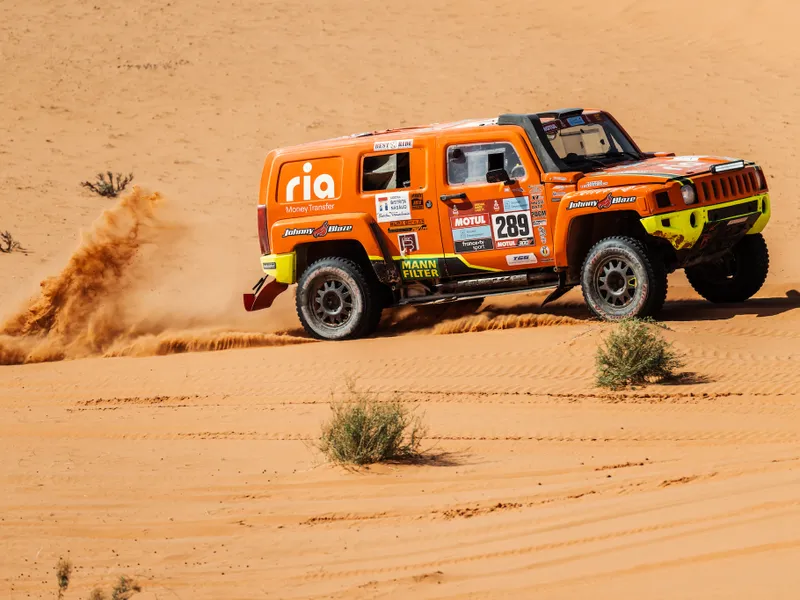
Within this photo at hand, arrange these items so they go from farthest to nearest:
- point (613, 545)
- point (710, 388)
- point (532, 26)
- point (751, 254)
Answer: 1. point (532, 26)
2. point (751, 254)
3. point (710, 388)
4. point (613, 545)

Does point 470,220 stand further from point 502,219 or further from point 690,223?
point 690,223

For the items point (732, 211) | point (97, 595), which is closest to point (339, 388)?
point (732, 211)

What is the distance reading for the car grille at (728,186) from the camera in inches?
466

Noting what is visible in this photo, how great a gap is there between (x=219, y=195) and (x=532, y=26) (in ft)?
42.5

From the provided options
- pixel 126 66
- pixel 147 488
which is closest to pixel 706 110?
pixel 126 66

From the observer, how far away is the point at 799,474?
7.02 meters

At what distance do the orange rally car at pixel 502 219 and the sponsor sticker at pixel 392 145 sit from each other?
0.04 feet

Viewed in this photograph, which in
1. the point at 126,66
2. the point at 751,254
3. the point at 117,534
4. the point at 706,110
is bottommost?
the point at 117,534

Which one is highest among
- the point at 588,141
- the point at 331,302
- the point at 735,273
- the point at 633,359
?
the point at 588,141

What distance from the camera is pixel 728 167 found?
12.1 metres

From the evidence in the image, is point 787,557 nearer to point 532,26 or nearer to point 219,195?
point 219,195

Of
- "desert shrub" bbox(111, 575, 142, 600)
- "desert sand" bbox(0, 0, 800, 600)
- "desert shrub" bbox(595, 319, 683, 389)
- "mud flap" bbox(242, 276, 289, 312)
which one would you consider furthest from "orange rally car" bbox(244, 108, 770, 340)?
"desert shrub" bbox(111, 575, 142, 600)

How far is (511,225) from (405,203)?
3.63ft

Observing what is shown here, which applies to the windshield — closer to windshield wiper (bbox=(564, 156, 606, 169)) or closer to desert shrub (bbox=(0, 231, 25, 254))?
windshield wiper (bbox=(564, 156, 606, 169))
